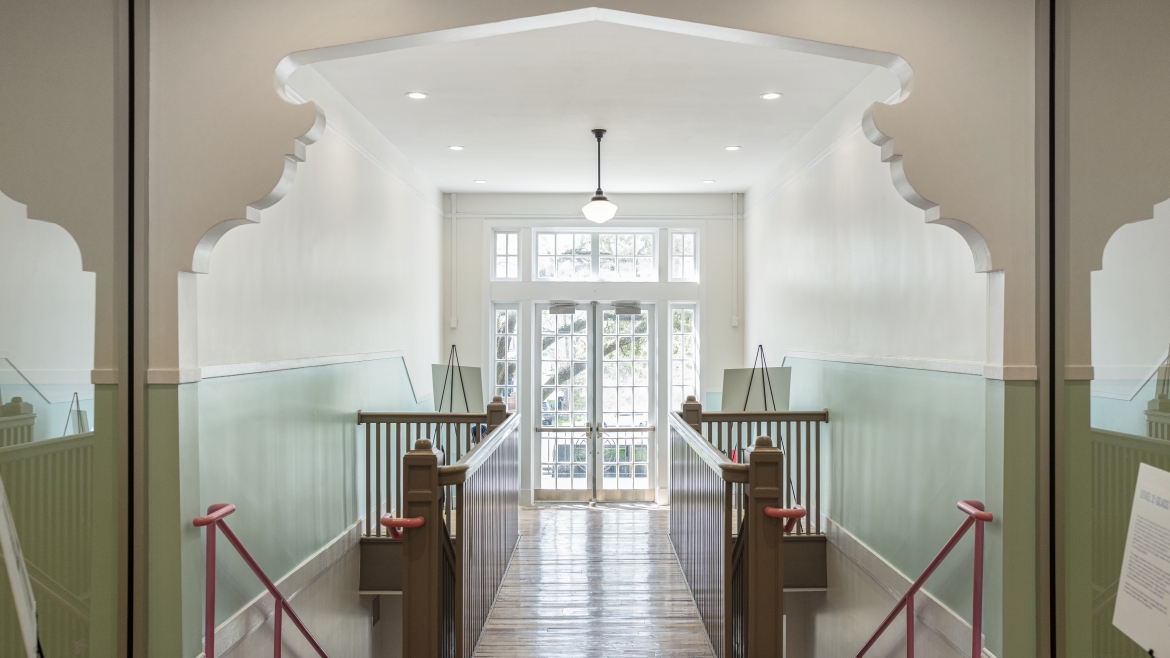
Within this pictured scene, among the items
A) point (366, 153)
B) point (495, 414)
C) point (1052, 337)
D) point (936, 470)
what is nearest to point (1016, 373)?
point (1052, 337)

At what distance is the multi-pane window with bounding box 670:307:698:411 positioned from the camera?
28.1 ft

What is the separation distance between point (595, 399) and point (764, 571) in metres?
5.52

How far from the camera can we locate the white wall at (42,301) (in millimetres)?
1651

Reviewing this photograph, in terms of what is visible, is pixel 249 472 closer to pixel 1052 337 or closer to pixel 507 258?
pixel 1052 337

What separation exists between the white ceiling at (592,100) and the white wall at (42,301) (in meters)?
2.53

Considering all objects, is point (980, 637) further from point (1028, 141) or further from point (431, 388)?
point (431, 388)

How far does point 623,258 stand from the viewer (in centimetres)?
859

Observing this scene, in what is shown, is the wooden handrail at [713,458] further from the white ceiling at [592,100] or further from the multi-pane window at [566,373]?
the multi-pane window at [566,373]

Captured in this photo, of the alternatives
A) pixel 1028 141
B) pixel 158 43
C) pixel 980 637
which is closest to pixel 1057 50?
pixel 1028 141

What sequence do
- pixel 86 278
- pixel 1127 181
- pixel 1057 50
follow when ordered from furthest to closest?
pixel 1057 50
pixel 86 278
pixel 1127 181

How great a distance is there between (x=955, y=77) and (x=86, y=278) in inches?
109

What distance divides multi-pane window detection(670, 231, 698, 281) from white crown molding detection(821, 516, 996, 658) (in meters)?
3.70

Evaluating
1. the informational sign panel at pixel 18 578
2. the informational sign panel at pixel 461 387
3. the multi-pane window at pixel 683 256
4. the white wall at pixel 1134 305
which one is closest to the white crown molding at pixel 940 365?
the white wall at pixel 1134 305

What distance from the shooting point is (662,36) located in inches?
156
